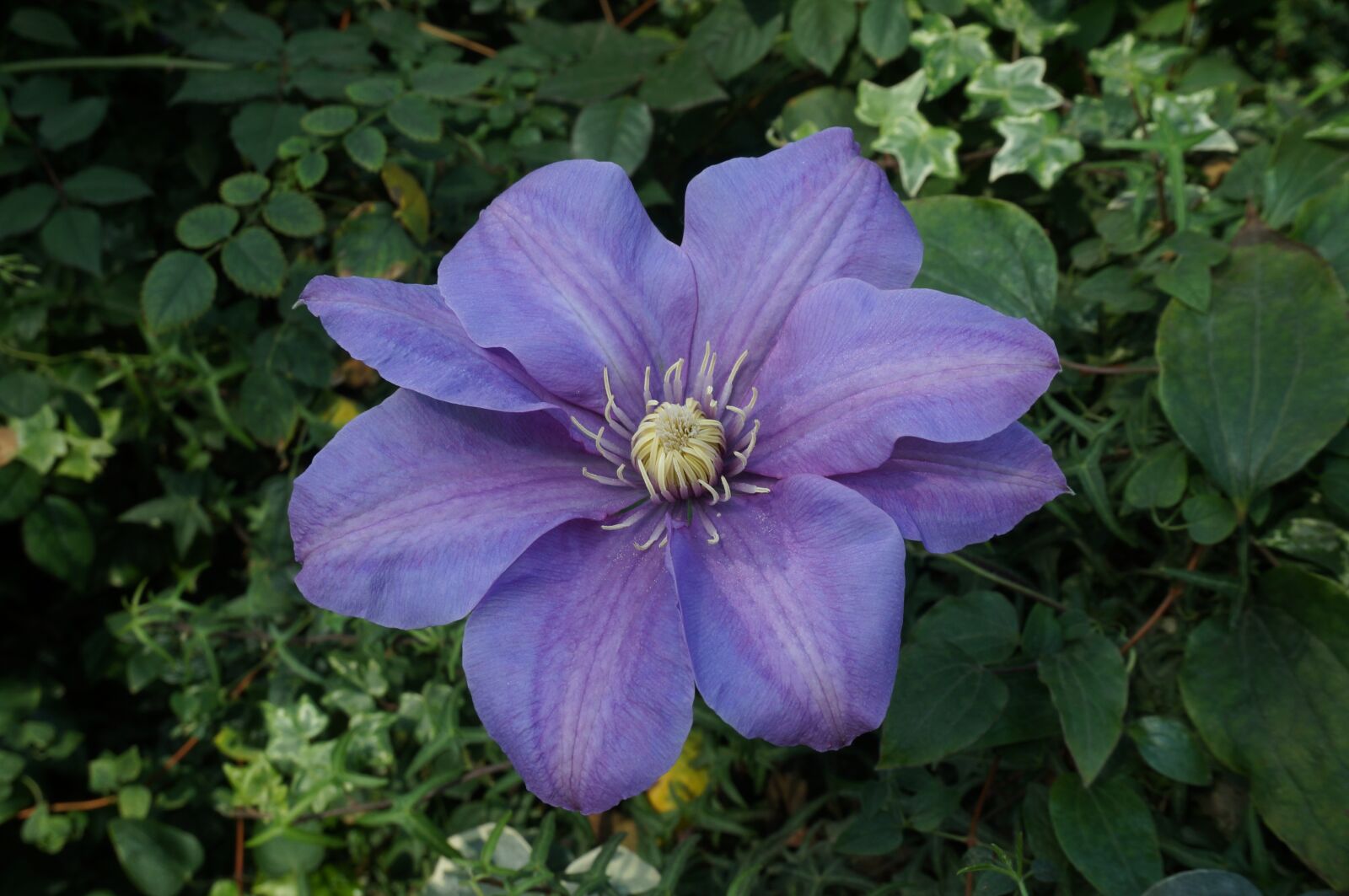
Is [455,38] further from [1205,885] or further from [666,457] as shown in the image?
[1205,885]

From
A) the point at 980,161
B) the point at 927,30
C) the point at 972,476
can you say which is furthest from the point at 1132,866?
the point at 927,30

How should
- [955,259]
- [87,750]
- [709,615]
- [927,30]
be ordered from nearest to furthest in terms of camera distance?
1. [709,615]
2. [955,259]
3. [927,30]
4. [87,750]

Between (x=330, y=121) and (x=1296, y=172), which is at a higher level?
(x=330, y=121)

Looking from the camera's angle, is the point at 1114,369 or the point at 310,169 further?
the point at 310,169

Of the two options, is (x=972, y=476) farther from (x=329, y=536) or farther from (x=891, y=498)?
(x=329, y=536)

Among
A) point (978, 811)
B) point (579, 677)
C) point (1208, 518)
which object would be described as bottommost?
point (978, 811)

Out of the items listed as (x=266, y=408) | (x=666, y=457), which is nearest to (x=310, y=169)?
(x=266, y=408)

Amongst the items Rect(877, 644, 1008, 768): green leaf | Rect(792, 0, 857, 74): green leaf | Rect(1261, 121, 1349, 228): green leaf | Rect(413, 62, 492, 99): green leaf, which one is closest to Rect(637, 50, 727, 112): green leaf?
Rect(792, 0, 857, 74): green leaf
